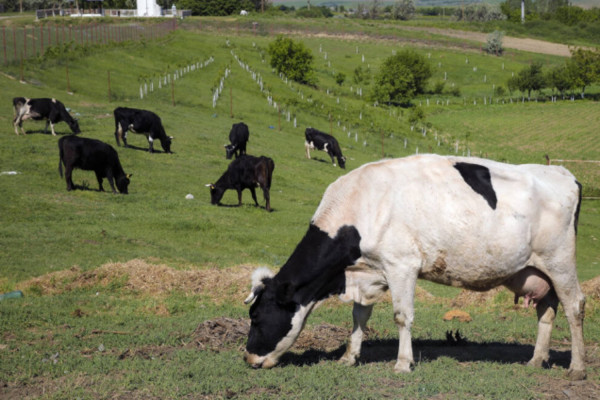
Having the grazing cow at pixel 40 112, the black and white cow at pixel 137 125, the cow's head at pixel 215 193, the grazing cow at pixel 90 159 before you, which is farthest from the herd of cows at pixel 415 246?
the grazing cow at pixel 40 112

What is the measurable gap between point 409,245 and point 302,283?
5.20 ft

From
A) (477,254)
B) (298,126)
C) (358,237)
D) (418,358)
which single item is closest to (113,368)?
(358,237)

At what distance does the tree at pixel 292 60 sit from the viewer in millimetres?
84500

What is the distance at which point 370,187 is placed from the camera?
32.5 feet

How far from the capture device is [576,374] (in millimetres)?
9922

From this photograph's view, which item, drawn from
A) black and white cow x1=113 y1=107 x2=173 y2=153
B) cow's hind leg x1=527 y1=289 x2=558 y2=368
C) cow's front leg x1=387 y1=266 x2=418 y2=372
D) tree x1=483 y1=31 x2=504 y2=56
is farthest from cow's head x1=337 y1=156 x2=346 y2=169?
tree x1=483 y1=31 x2=504 y2=56

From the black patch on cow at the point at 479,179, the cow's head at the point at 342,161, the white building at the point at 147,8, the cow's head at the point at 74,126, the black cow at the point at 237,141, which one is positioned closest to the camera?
the black patch on cow at the point at 479,179

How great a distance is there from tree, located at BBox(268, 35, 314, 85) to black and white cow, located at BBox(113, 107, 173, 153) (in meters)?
49.3

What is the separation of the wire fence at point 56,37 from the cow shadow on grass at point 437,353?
166 ft

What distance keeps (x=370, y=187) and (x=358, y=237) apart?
2.50 ft

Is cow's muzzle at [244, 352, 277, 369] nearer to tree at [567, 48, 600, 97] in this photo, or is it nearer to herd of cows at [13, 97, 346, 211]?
herd of cows at [13, 97, 346, 211]

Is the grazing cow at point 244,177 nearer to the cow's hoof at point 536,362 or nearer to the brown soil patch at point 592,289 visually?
the brown soil patch at point 592,289

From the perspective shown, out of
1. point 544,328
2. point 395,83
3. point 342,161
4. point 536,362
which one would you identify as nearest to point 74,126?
point 342,161

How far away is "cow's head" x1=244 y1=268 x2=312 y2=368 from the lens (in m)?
9.84
